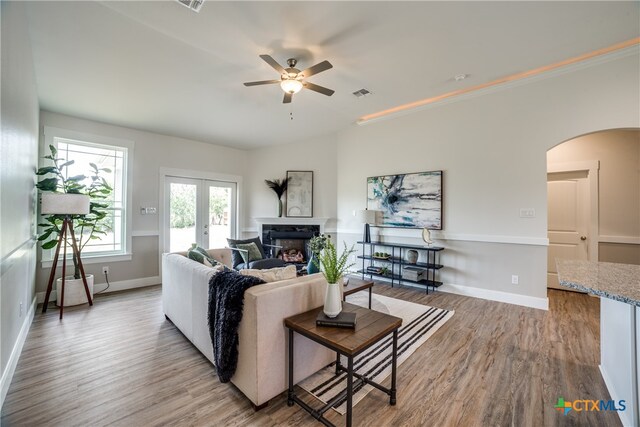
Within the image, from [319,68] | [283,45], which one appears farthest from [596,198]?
[283,45]


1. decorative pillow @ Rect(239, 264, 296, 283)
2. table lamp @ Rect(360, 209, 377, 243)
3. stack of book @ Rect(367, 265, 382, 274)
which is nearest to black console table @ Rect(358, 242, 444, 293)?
stack of book @ Rect(367, 265, 382, 274)

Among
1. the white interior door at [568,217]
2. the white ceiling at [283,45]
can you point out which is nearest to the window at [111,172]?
the white ceiling at [283,45]

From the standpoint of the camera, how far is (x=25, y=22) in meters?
2.08

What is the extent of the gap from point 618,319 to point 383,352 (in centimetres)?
161

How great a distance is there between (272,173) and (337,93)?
9.40ft

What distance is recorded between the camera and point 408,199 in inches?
174

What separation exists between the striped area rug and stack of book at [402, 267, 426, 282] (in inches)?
24.8

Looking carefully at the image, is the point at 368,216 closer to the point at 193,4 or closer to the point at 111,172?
the point at 193,4

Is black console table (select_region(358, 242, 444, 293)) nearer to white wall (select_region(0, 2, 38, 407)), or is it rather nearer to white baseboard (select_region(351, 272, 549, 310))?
white baseboard (select_region(351, 272, 549, 310))

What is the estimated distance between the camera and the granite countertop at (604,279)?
4.09 ft

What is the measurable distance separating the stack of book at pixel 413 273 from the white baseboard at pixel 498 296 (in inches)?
14.1

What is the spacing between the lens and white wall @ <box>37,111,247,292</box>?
4203mm

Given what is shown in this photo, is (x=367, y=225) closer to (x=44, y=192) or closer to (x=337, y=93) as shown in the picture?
(x=337, y=93)

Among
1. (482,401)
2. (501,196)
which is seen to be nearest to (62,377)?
(482,401)
